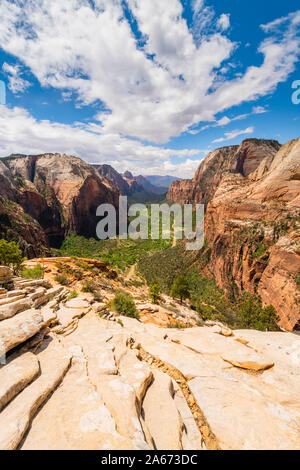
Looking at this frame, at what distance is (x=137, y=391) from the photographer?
566cm

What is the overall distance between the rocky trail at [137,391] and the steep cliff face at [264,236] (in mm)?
29755

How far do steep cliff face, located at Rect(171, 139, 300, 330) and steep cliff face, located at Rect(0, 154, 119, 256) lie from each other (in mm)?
80615

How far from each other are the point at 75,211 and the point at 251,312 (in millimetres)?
105359

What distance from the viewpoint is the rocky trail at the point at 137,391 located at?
155 inches

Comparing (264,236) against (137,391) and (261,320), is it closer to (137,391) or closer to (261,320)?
(261,320)

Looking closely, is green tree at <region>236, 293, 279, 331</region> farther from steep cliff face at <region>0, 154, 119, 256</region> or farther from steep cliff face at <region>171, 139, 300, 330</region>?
steep cliff face at <region>0, 154, 119, 256</region>

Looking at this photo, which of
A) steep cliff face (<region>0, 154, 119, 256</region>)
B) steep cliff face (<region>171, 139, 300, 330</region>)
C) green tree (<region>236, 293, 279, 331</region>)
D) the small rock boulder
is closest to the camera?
the small rock boulder

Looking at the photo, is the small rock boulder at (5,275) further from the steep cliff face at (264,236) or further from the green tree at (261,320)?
the steep cliff face at (264,236)

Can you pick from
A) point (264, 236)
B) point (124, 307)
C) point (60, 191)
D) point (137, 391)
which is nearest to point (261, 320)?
point (124, 307)

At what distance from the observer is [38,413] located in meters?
4.32

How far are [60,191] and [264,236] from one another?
11544 centimetres

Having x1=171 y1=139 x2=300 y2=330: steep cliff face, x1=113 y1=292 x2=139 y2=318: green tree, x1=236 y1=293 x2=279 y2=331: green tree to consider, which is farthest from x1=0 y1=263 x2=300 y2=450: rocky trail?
x1=171 y1=139 x2=300 y2=330: steep cliff face

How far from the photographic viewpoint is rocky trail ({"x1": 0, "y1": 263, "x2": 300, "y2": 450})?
3945mm

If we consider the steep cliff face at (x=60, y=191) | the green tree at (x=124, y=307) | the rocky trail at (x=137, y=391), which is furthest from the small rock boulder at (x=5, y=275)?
the steep cliff face at (x=60, y=191)
